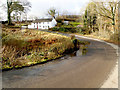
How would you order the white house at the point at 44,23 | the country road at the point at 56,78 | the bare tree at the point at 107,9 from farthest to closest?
the white house at the point at 44,23
the bare tree at the point at 107,9
the country road at the point at 56,78

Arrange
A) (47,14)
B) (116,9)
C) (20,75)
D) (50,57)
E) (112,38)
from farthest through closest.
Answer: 1. (47,14)
2. (116,9)
3. (112,38)
4. (50,57)
5. (20,75)

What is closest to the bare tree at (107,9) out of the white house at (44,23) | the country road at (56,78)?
the country road at (56,78)

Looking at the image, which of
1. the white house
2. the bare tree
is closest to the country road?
the bare tree

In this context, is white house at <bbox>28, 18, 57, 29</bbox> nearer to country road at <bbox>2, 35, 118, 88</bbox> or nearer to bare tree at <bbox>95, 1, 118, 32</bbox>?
bare tree at <bbox>95, 1, 118, 32</bbox>

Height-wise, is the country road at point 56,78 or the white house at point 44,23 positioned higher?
the white house at point 44,23

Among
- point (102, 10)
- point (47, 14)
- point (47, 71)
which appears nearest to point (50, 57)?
point (47, 71)

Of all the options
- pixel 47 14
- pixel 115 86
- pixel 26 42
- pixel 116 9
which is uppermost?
pixel 47 14

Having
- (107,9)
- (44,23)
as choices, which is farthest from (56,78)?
(44,23)

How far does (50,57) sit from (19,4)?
1931cm

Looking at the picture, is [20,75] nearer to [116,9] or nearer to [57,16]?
[116,9]

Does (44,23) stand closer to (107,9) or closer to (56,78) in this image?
(107,9)

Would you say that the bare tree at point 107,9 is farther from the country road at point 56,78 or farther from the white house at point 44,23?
the white house at point 44,23

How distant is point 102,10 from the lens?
23.3 m

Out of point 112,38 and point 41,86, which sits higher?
point 112,38
